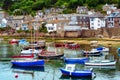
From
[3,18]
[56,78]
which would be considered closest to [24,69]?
[56,78]

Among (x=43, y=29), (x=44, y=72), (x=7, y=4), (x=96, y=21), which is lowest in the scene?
(x=44, y=72)

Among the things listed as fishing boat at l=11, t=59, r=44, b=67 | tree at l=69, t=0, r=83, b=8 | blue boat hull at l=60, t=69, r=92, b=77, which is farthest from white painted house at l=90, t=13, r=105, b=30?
blue boat hull at l=60, t=69, r=92, b=77

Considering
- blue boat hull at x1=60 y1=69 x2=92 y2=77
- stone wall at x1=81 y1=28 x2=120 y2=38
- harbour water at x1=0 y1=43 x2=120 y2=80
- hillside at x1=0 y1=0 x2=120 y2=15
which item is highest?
hillside at x1=0 y1=0 x2=120 y2=15

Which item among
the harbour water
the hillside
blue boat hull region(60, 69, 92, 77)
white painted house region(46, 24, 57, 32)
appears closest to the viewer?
blue boat hull region(60, 69, 92, 77)

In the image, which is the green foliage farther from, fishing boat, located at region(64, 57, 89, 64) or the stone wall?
fishing boat, located at region(64, 57, 89, 64)

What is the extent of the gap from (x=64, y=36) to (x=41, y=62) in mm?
38190

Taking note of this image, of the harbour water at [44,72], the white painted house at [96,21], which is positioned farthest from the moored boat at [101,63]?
the white painted house at [96,21]

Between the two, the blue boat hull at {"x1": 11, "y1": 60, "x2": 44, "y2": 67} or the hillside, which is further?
the hillside

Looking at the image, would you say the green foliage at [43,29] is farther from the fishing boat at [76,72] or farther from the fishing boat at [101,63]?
the fishing boat at [76,72]

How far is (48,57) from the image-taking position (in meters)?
50.4

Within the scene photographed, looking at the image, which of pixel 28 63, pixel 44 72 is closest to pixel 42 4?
pixel 28 63

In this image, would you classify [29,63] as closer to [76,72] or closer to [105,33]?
[76,72]

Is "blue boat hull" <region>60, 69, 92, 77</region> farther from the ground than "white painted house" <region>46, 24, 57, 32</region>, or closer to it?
closer to it

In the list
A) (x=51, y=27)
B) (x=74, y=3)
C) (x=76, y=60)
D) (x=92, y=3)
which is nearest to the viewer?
(x=76, y=60)
